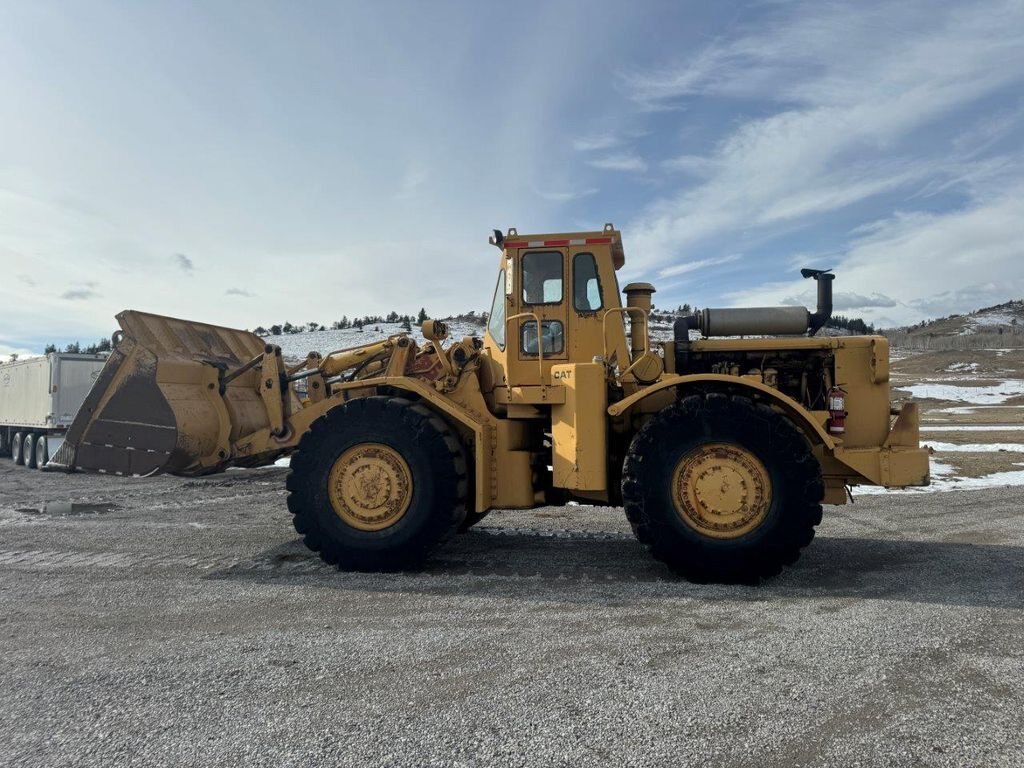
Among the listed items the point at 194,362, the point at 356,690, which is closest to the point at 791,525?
the point at 356,690

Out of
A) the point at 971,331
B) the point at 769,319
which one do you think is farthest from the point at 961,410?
the point at 971,331

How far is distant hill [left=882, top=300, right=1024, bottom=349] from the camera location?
69375 mm

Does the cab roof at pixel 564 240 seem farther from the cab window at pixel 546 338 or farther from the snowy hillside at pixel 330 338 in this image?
the snowy hillside at pixel 330 338

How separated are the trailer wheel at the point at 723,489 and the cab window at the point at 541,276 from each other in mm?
1667

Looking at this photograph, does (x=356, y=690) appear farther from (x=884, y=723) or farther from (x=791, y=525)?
(x=791, y=525)

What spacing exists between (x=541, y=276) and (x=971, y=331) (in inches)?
3735

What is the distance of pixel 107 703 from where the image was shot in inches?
131

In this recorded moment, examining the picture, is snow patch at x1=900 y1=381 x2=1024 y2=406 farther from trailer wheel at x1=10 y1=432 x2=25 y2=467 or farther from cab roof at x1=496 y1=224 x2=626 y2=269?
trailer wheel at x1=10 y1=432 x2=25 y2=467

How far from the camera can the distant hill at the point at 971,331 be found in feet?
228

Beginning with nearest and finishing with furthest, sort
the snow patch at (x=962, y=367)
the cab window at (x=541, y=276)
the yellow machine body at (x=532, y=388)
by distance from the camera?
the yellow machine body at (x=532, y=388)
the cab window at (x=541, y=276)
the snow patch at (x=962, y=367)

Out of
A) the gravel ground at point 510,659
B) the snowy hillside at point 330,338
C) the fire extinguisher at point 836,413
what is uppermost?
the snowy hillside at point 330,338

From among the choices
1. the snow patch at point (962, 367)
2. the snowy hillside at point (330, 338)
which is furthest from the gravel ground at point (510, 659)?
the snow patch at point (962, 367)

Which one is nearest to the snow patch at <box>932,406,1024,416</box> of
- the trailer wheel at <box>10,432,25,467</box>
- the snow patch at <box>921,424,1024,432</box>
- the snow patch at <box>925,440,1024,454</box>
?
the snow patch at <box>921,424,1024,432</box>

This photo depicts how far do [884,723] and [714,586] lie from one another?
2.12m
